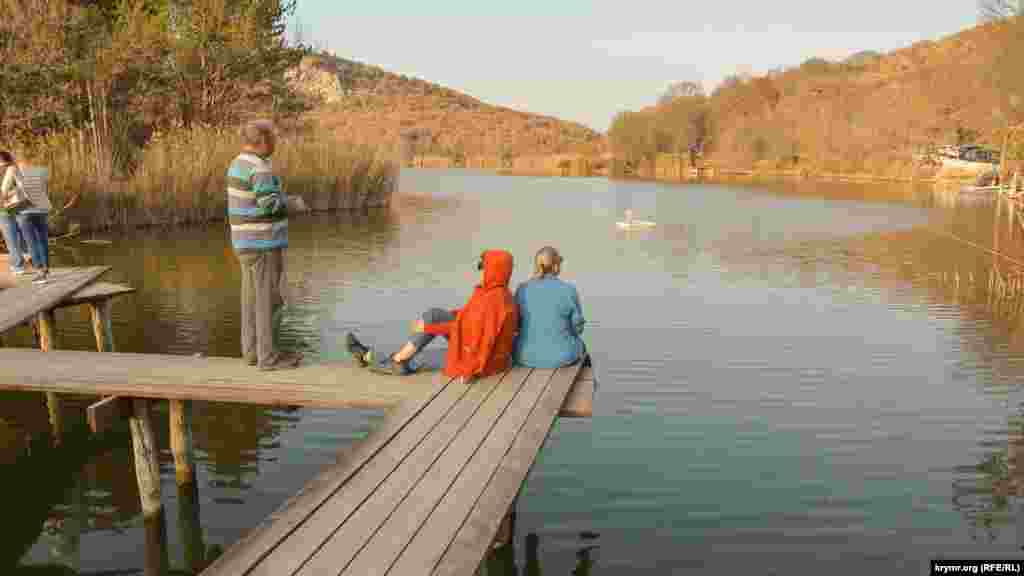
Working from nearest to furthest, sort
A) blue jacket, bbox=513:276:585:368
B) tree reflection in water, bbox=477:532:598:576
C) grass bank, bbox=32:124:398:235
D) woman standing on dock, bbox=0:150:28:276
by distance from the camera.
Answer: tree reflection in water, bbox=477:532:598:576, blue jacket, bbox=513:276:585:368, woman standing on dock, bbox=0:150:28:276, grass bank, bbox=32:124:398:235

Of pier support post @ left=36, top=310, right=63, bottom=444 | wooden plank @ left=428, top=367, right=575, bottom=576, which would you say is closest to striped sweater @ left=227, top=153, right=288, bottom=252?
wooden plank @ left=428, top=367, right=575, bottom=576

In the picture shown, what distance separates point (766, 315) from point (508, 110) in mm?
146524

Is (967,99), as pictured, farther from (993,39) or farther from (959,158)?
(993,39)

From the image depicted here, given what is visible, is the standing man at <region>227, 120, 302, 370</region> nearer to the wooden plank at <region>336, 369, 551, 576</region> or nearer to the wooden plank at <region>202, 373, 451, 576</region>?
the wooden plank at <region>202, 373, 451, 576</region>

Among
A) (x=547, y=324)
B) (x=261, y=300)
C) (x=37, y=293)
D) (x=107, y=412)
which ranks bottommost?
(x=107, y=412)

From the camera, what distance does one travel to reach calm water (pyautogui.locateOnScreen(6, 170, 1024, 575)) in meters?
6.54

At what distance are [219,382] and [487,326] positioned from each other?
2163 millimetres

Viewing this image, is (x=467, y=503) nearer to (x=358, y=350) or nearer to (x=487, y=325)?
(x=487, y=325)

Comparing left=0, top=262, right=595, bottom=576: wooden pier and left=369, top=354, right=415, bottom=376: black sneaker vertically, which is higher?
left=369, top=354, right=415, bottom=376: black sneaker

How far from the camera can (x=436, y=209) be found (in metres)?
35.5

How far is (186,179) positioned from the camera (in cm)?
2630

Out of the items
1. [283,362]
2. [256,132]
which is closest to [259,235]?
[256,132]

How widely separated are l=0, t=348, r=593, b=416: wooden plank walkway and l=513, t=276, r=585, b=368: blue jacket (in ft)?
1.15

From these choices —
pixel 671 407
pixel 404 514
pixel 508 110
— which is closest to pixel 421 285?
pixel 671 407
